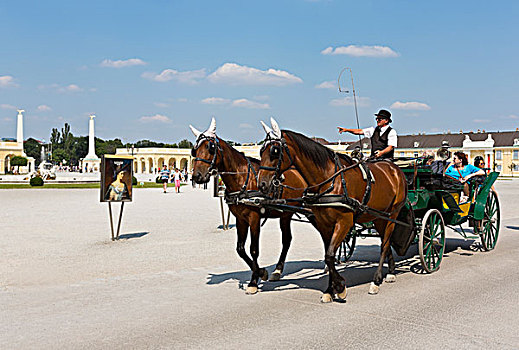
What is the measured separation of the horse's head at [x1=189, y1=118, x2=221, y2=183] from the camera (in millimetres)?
7012

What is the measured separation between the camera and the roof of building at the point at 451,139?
10444cm

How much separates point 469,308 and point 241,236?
314cm

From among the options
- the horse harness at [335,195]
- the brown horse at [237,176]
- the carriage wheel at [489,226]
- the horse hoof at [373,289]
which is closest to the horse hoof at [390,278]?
the horse hoof at [373,289]

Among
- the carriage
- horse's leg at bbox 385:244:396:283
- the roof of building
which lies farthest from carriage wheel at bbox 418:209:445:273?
the roof of building

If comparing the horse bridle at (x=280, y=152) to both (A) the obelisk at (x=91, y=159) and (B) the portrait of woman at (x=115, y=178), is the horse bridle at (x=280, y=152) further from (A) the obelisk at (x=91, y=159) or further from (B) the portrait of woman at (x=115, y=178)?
(A) the obelisk at (x=91, y=159)

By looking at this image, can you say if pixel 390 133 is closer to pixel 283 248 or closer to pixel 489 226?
pixel 283 248

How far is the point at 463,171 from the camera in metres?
11.2

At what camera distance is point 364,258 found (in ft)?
33.2

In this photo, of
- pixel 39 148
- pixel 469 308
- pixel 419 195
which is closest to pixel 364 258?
pixel 419 195

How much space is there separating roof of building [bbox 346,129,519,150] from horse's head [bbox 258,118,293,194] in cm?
9977

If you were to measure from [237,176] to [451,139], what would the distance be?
112325 mm

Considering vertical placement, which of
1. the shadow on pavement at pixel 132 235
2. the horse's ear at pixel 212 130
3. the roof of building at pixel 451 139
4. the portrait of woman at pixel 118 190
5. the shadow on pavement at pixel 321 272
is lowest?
the shadow on pavement at pixel 132 235

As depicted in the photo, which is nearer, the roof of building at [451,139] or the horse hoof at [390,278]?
the horse hoof at [390,278]

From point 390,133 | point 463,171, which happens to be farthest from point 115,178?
point 463,171
